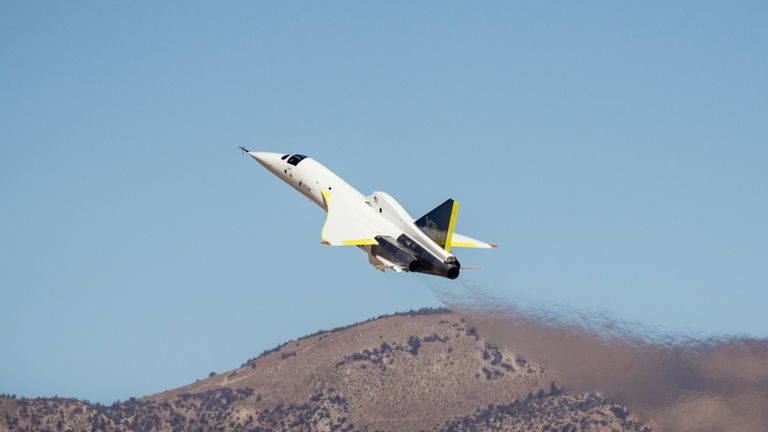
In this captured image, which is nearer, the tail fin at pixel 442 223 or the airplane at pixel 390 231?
the airplane at pixel 390 231

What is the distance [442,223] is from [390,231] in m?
3.33

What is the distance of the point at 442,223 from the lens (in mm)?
73938

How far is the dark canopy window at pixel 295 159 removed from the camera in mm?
87750

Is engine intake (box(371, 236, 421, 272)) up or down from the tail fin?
down

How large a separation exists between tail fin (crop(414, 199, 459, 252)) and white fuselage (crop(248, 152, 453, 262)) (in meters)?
0.43

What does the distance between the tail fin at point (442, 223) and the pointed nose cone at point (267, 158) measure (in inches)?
737

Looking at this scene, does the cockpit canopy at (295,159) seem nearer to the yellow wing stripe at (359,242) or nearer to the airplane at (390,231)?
the airplane at (390,231)

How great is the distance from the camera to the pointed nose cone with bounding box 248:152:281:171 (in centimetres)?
9000

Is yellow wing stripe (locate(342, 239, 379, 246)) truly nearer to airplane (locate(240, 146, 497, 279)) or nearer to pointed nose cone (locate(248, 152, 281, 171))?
airplane (locate(240, 146, 497, 279))

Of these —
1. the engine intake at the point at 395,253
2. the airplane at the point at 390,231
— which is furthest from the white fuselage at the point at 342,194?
the engine intake at the point at 395,253

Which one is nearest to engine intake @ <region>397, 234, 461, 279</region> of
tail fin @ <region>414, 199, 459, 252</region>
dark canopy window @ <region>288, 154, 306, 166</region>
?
tail fin @ <region>414, 199, 459, 252</region>

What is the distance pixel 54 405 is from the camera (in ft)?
649

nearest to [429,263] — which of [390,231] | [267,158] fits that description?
[390,231]

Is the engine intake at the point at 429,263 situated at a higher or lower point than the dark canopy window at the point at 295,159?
lower
